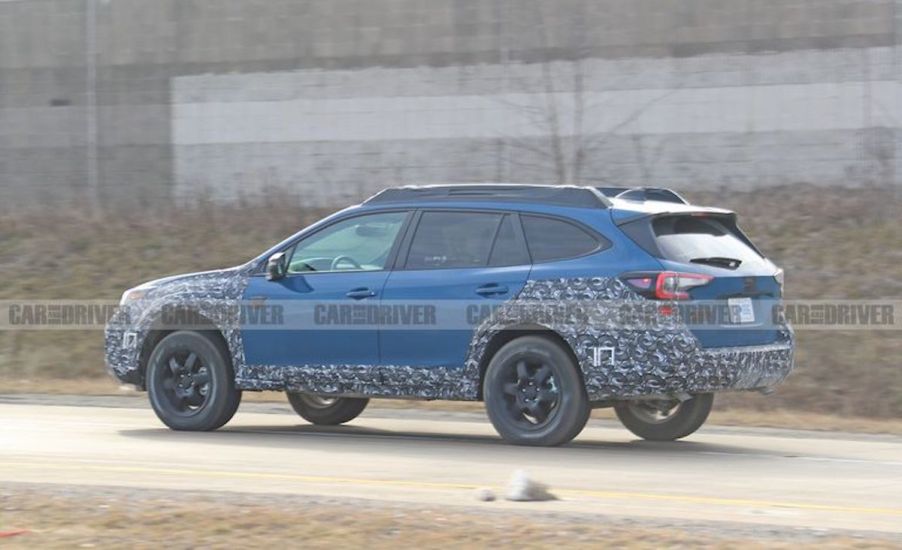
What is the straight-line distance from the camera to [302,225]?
2598 centimetres

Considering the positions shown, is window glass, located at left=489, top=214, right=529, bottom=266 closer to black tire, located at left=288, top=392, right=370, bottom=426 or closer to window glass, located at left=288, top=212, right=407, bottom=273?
window glass, located at left=288, top=212, right=407, bottom=273

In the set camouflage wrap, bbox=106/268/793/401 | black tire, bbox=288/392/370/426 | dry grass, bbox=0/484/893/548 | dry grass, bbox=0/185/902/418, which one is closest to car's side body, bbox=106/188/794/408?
camouflage wrap, bbox=106/268/793/401

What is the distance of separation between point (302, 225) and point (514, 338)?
14.2 meters

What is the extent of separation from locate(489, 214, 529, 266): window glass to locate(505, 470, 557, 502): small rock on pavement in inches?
121

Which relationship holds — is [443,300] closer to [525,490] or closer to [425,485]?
[425,485]

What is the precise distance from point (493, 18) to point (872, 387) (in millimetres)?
10838

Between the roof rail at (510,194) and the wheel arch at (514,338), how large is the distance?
98 cm

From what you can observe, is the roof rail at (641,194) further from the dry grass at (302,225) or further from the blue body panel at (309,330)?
the dry grass at (302,225)

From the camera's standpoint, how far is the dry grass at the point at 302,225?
58.7ft

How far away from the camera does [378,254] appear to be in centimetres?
1270

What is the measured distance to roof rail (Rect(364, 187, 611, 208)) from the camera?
1216 cm

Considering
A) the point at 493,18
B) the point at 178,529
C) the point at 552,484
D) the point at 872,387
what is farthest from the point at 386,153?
the point at 178,529

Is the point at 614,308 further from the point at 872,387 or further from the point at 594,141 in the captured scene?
the point at 594,141

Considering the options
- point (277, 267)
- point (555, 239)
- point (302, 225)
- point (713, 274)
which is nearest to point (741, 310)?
point (713, 274)
